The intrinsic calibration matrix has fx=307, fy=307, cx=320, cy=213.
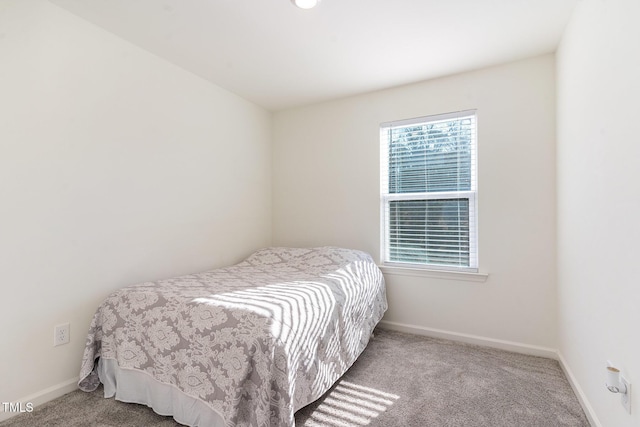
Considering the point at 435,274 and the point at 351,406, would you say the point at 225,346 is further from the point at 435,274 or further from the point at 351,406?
the point at 435,274

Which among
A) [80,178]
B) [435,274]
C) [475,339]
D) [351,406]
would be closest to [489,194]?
[435,274]

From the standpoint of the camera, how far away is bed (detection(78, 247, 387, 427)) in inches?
53.9

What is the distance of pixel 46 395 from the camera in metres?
1.78

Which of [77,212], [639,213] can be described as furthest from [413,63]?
[77,212]

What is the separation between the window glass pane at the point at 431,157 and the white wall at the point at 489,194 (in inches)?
4.8

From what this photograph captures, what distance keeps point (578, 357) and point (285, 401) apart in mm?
1791

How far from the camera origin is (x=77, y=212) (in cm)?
194

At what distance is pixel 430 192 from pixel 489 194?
19.3 inches

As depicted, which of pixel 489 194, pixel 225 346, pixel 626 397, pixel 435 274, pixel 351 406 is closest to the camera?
pixel 626 397

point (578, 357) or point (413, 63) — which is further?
point (413, 63)

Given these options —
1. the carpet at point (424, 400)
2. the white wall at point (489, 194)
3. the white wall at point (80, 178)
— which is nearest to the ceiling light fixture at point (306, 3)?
the white wall at point (80, 178)

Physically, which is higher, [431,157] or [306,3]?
[306,3]

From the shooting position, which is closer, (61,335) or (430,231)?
(61,335)

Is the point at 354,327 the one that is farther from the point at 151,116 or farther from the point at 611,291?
the point at 151,116
